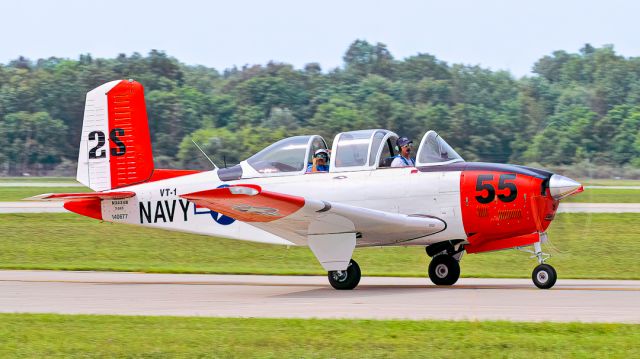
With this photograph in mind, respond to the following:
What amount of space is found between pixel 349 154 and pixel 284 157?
106 centimetres

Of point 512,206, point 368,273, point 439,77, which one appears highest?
point 439,77

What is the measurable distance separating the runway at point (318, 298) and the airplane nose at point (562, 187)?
1328 mm

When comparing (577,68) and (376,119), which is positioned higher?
(577,68)

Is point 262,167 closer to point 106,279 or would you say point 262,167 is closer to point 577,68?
point 106,279

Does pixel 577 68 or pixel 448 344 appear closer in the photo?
pixel 448 344

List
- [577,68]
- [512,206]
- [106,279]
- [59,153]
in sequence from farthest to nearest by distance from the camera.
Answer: [577,68]
[59,153]
[106,279]
[512,206]

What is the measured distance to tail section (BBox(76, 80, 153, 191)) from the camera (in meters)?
16.4

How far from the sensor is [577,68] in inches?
4833

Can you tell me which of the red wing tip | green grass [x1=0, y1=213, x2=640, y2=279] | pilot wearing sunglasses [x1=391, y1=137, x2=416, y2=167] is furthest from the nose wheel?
the red wing tip

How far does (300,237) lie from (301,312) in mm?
3103

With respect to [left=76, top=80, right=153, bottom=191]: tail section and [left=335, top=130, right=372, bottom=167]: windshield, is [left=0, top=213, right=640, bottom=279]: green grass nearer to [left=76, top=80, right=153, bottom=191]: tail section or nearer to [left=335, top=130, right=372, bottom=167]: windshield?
[left=76, top=80, right=153, bottom=191]: tail section

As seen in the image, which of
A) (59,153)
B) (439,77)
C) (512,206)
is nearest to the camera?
(512,206)

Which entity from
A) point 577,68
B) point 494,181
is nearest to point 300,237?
point 494,181

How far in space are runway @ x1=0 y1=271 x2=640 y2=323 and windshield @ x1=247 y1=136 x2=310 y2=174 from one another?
1.80 metres
